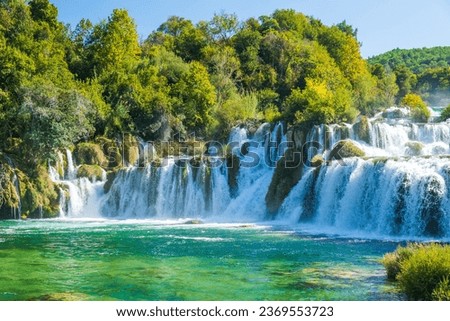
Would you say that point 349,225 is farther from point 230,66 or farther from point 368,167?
point 230,66

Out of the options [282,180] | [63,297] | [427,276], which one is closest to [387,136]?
[282,180]

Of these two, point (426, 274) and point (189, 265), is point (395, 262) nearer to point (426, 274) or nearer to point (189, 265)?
point (426, 274)

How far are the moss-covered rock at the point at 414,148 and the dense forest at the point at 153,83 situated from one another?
6384 millimetres

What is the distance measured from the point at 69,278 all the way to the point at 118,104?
104 ft

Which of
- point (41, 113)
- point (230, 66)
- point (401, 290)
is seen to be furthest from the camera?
point (230, 66)

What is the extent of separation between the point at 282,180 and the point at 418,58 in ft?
259

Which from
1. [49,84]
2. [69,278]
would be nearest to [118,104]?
[49,84]

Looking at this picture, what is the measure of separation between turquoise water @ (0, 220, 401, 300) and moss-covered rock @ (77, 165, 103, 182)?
35.8 ft

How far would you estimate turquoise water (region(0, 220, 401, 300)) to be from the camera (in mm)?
13719

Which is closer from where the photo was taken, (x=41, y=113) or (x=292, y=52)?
(x=41, y=113)

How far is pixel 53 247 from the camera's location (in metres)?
A: 21.9

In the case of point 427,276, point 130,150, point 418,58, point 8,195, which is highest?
point 418,58

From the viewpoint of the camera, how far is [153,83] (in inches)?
1970

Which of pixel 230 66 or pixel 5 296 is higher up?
pixel 230 66
